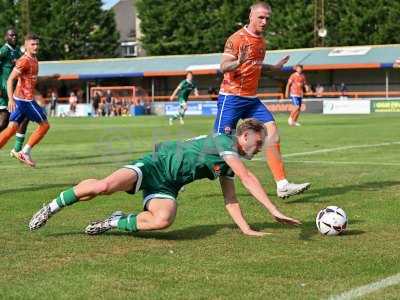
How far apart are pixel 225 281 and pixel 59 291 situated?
112 centimetres

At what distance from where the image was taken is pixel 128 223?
25.1ft

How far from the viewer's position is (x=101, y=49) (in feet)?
286

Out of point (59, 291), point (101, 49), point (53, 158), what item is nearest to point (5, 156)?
point (53, 158)

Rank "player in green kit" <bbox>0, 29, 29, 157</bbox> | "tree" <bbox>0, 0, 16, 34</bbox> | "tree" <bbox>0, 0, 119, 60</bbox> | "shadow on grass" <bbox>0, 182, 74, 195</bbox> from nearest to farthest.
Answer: "shadow on grass" <bbox>0, 182, 74, 195</bbox>
"player in green kit" <bbox>0, 29, 29, 157</bbox>
"tree" <bbox>0, 0, 119, 60</bbox>
"tree" <bbox>0, 0, 16, 34</bbox>

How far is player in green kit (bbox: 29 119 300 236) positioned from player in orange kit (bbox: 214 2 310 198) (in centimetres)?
255

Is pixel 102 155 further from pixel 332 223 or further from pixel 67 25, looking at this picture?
pixel 67 25

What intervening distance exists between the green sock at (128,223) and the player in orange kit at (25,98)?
7.72 metres

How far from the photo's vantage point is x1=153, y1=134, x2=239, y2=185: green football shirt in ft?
24.7

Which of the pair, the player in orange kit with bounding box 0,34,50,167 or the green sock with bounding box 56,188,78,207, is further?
the player in orange kit with bounding box 0,34,50,167

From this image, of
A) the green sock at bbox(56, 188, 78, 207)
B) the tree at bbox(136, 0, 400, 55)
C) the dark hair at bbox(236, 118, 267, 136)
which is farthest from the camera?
the tree at bbox(136, 0, 400, 55)

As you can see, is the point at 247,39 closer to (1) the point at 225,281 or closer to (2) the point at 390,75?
(1) the point at 225,281

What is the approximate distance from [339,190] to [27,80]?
698 cm

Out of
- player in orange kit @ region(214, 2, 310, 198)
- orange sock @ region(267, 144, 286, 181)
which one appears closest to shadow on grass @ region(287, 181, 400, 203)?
player in orange kit @ region(214, 2, 310, 198)

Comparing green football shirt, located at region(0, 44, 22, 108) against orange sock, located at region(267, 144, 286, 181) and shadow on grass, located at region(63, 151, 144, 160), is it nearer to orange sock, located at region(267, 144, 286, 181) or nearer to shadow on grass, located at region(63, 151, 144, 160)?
shadow on grass, located at region(63, 151, 144, 160)
